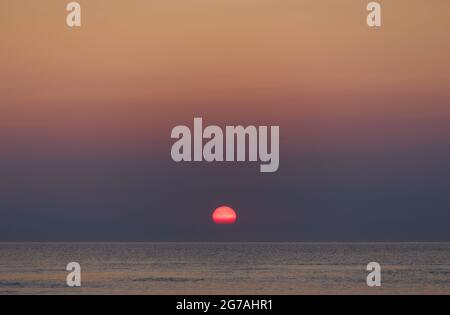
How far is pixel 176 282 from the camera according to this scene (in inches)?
2387
